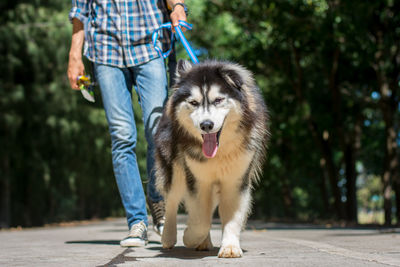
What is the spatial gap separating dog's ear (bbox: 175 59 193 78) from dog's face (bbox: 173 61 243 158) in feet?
0.08

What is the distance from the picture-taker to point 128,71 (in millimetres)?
5414

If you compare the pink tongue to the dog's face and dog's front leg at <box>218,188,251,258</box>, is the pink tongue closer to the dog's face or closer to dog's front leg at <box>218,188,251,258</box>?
the dog's face

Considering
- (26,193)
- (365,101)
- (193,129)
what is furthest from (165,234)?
(26,193)

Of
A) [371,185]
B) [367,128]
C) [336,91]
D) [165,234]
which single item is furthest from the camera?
[371,185]

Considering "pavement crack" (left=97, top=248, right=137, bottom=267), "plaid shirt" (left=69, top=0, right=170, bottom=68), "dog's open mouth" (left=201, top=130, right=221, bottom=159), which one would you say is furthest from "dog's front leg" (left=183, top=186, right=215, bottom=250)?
"plaid shirt" (left=69, top=0, right=170, bottom=68)

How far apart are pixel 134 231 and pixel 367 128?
1687 centimetres

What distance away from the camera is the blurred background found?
13875 millimetres

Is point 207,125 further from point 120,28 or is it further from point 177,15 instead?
point 120,28

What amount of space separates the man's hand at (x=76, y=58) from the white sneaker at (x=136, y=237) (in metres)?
1.48

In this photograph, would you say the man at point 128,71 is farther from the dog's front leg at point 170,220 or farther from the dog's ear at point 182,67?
the dog's ear at point 182,67

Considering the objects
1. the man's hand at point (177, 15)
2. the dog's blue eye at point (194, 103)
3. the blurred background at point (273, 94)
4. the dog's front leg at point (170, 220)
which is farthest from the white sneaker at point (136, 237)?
the blurred background at point (273, 94)

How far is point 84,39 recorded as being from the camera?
5.66 metres

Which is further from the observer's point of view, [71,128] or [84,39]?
[71,128]

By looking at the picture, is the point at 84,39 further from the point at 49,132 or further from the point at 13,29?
the point at 49,132
